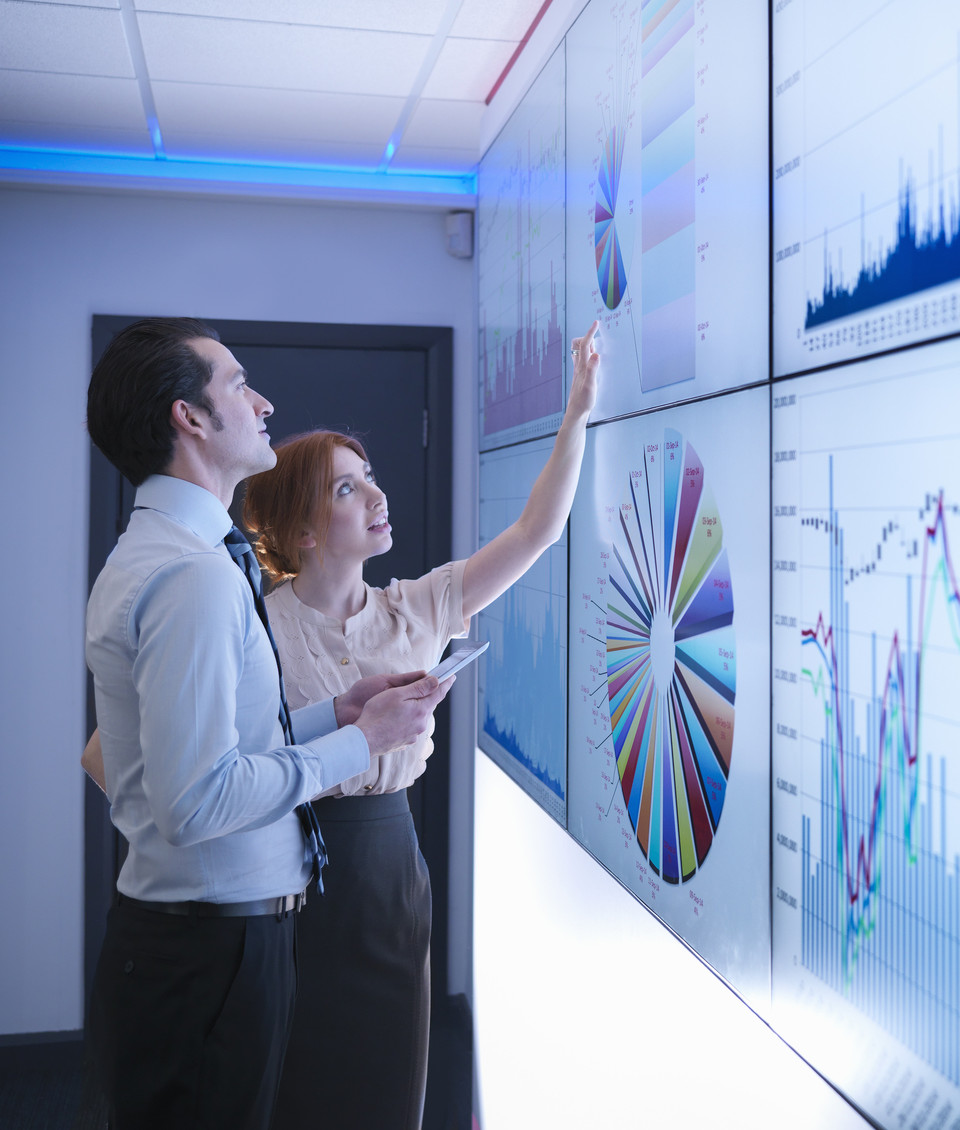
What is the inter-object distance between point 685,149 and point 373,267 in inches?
80.5

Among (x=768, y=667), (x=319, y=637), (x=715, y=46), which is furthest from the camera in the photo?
(x=319, y=637)

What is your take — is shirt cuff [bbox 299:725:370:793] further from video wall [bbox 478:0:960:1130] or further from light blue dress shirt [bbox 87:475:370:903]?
video wall [bbox 478:0:960:1130]

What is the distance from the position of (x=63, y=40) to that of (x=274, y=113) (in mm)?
597

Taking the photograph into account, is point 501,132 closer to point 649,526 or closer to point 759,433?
point 649,526

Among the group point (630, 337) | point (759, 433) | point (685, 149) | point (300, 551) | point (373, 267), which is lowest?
point (300, 551)

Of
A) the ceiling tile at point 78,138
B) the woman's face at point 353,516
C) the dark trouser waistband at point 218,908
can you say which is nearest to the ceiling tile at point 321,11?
the ceiling tile at point 78,138

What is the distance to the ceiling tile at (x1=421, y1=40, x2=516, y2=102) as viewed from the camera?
88.4 inches

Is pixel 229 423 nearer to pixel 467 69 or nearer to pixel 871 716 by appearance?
pixel 871 716

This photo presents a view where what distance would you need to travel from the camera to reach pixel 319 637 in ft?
6.16

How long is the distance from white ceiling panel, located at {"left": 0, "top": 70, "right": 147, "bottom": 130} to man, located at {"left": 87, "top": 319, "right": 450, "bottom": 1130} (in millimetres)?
1401

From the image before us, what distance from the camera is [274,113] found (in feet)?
8.74

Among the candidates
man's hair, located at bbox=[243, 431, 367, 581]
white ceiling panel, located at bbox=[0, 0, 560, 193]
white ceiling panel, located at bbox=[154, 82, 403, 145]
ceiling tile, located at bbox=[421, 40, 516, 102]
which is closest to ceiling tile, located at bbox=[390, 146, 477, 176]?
white ceiling panel, located at bbox=[0, 0, 560, 193]

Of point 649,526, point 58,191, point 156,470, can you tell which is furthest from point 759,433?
point 58,191

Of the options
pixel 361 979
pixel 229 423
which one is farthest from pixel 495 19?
pixel 361 979
